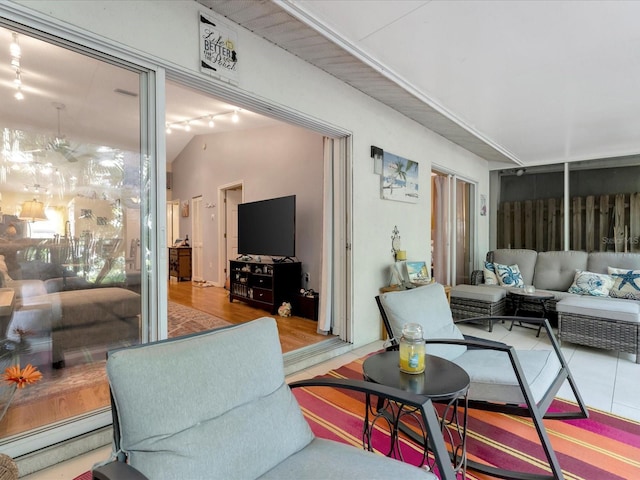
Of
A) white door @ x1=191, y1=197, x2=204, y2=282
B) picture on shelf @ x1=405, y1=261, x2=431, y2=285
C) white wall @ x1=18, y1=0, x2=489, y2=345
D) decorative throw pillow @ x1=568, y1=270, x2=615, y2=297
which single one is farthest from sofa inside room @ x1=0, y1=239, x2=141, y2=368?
white door @ x1=191, y1=197, x2=204, y2=282

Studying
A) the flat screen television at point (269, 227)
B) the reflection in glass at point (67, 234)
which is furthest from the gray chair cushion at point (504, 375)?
the flat screen television at point (269, 227)

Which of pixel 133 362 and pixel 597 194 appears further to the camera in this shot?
pixel 597 194

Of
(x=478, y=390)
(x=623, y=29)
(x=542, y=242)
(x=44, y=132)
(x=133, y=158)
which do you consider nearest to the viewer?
(x=478, y=390)

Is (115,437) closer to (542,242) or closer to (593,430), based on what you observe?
(593,430)

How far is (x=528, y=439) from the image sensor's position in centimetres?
188

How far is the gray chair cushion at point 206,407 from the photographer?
940 mm

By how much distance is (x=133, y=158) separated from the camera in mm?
2043

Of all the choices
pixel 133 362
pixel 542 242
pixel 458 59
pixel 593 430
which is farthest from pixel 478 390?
pixel 542 242

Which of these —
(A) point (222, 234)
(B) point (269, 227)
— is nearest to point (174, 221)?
(A) point (222, 234)

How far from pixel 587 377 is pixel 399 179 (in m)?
2.53

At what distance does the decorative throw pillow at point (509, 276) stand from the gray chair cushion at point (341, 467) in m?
4.36

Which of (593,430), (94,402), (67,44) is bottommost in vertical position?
(593,430)

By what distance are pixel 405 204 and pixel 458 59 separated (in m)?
1.75

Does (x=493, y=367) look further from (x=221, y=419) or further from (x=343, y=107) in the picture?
(x=343, y=107)
